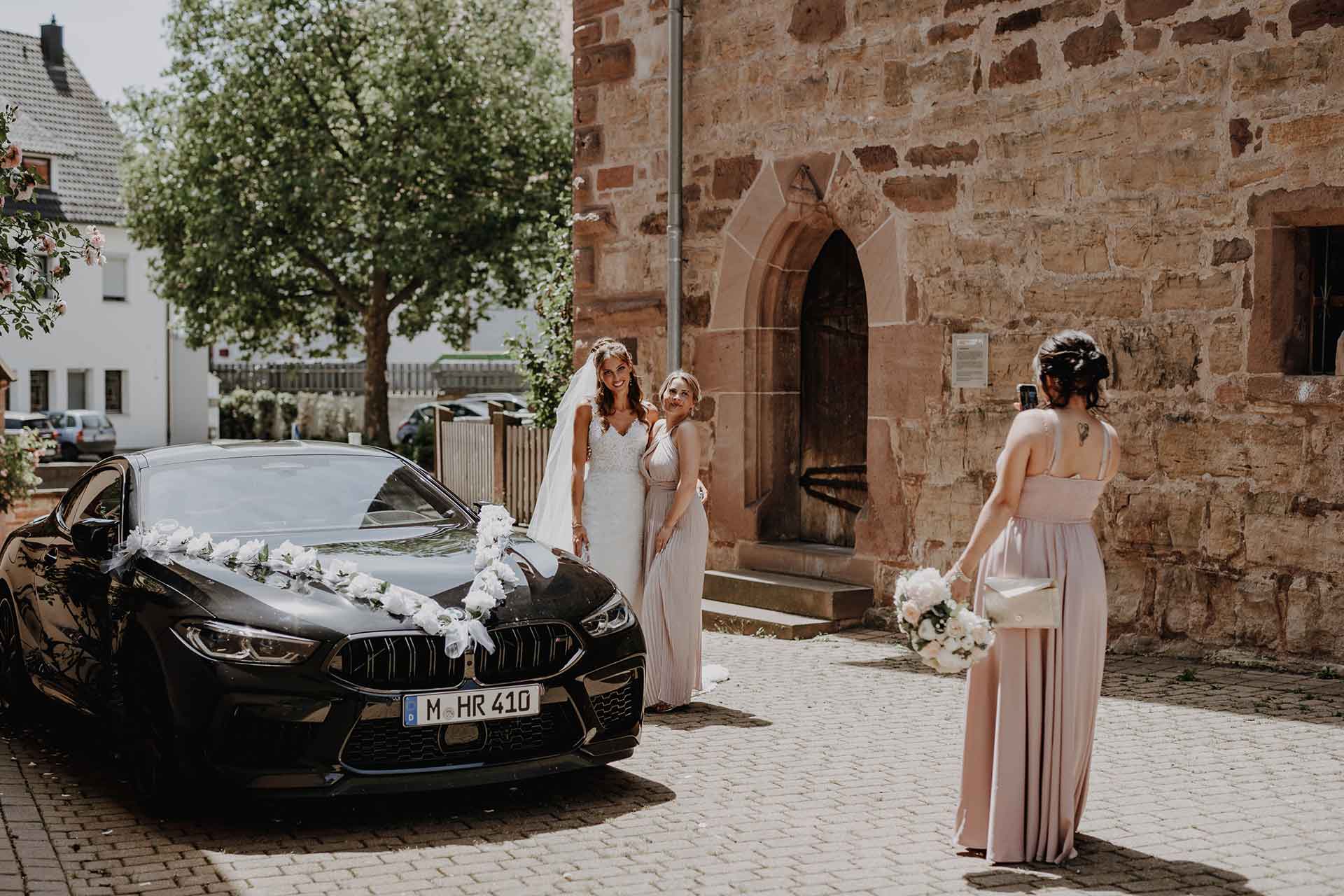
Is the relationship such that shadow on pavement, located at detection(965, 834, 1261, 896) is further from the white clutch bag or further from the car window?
the car window

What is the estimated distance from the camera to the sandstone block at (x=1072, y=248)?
9.85m

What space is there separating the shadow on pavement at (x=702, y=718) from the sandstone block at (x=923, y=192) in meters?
4.23

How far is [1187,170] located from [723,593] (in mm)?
4707

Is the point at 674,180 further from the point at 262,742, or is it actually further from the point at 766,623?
the point at 262,742

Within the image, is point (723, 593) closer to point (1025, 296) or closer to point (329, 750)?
point (1025, 296)

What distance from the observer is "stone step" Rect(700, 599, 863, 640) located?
429 inches

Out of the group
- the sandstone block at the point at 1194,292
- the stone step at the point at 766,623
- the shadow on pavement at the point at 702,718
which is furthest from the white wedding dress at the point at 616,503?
the sandstone block at the point at 1194,292

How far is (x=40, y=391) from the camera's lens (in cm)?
4569

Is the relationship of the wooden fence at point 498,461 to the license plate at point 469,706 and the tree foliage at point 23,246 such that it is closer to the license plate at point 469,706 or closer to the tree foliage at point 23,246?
the tree foliage at point 23,246

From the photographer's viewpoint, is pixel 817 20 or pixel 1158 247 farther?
pixel 817 20

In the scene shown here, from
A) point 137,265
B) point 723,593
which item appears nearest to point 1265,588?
point 723,593

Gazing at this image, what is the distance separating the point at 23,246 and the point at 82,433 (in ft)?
119

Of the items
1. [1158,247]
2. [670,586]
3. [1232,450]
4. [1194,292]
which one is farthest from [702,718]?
[1158,247]

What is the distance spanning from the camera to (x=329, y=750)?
5.64 meters
